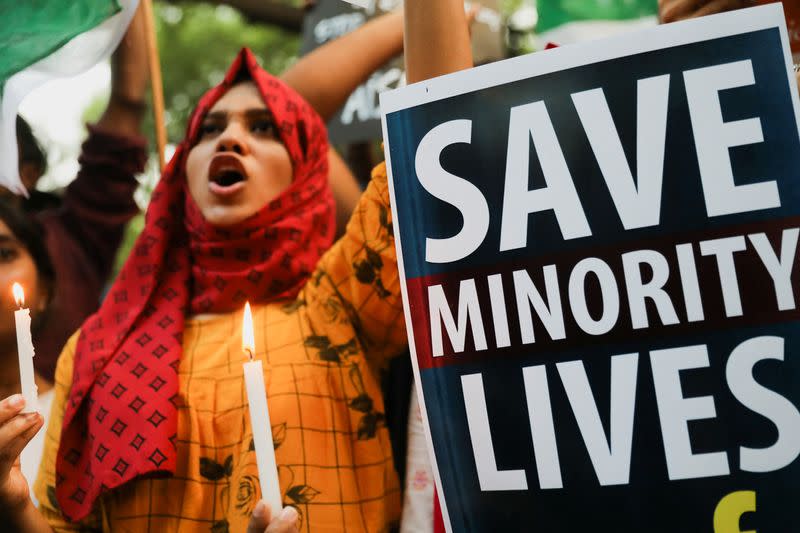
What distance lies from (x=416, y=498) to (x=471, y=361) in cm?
46

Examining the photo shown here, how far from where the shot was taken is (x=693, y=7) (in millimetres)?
1072

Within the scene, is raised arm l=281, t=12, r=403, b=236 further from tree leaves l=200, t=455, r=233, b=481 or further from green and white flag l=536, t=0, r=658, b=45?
tree leaves l=200, t=455, r=233, b=481

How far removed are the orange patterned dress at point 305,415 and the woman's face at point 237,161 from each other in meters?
0.17

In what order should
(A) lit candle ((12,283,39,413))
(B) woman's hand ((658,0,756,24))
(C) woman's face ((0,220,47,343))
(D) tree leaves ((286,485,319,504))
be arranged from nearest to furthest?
(A) lit candle ((12,283,39,413))
(B) woman's hand ((658,0,756,24))
(D) tree leaves ((286,485,319,504))
(C) woman's face ((0,220,47,343))

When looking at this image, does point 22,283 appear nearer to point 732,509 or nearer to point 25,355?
point 25,355

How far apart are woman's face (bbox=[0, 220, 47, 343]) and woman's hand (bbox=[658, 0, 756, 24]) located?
1260 millimetres

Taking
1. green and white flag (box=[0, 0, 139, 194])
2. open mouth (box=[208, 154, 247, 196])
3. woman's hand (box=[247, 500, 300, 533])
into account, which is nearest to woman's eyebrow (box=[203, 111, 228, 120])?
open mouth (box=[208, 154, 247, 196])

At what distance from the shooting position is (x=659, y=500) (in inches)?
31.1

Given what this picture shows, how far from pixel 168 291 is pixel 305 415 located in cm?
36

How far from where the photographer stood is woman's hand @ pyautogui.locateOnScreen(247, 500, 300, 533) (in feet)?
2.43

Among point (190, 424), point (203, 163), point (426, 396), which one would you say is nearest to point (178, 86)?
point (203, 163)

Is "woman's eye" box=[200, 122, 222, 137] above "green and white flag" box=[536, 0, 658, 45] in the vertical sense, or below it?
below

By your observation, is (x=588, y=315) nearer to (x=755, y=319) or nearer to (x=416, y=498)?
(x=755, y=319)

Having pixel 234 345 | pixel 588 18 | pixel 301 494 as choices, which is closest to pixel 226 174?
pixel 234 345
